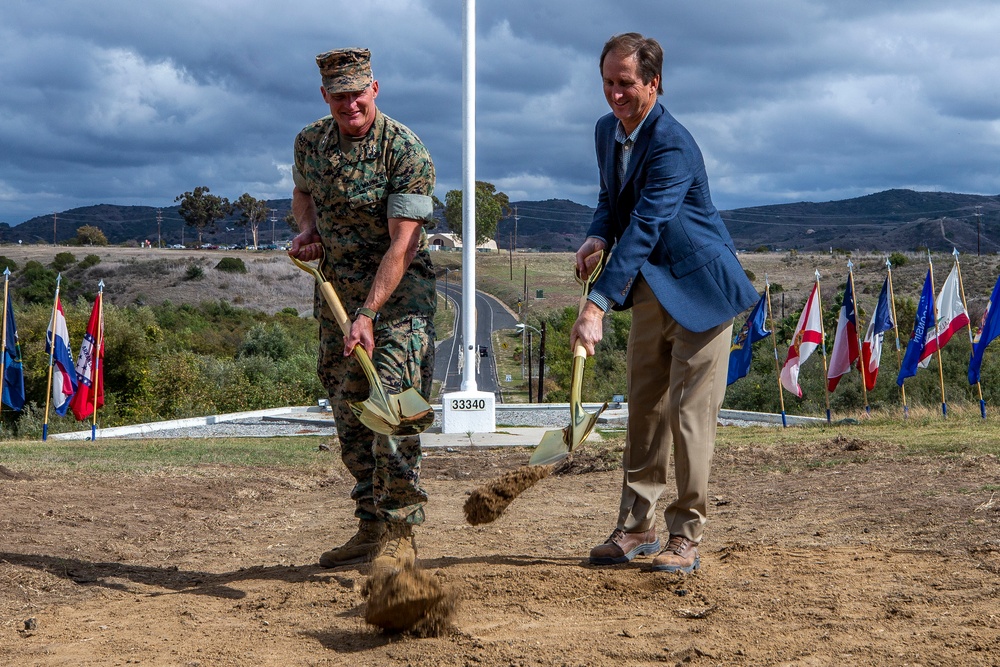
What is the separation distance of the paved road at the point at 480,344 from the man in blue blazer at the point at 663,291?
28.2 meters

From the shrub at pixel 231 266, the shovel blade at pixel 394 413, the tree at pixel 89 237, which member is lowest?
the shovel blade at pixel 394 413

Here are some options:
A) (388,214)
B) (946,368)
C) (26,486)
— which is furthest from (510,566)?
(946,368)

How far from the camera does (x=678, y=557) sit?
13.6ft

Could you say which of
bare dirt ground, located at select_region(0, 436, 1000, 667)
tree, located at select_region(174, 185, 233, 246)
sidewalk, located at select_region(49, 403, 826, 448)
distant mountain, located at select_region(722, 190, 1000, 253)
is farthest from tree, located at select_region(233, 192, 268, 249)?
bare dirt ground, located at select_region(0, 436, 1000, 667)

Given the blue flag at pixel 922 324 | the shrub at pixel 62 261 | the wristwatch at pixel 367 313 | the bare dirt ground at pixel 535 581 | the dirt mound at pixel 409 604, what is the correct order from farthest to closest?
the shrub at pixel 62 261, the blue flag at pixel 922 324, the wristwatch at pixel 367 313, the dirt mound at pixel 409 604, the bare dirt ground at pixel 535 581

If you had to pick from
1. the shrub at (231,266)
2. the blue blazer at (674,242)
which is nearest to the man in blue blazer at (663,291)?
the blue blazer at (674,242)

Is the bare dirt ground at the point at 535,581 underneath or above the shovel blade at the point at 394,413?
underneath

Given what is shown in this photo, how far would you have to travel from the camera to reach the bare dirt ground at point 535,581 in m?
3.30

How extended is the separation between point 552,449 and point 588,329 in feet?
1.63

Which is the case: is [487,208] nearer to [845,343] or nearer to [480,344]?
[480,344]

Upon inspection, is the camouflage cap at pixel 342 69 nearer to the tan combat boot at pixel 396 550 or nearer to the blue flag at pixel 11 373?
the tan combat boot at pixel 396 550

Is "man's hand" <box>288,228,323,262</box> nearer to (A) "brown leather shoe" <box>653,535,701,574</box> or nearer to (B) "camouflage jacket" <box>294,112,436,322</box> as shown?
(B) "camouflage jacket" <box>294,112,436,322</box>

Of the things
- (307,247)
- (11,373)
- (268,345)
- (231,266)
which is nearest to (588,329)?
(307,247)

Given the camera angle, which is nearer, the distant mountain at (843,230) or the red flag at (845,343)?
the red flag at (845,343)
